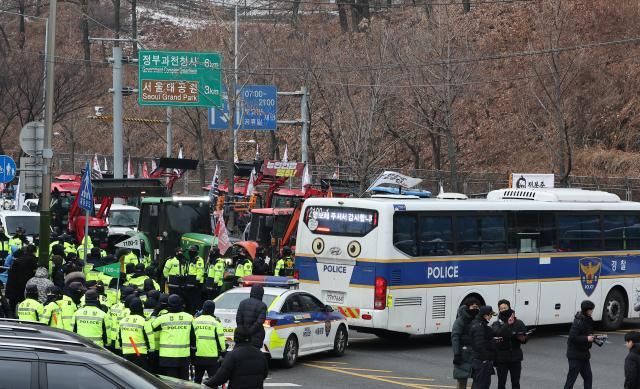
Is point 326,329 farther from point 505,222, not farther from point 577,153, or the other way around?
point 577,153

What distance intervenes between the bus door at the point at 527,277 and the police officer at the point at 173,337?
35.5 ft

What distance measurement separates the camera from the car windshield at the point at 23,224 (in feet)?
101

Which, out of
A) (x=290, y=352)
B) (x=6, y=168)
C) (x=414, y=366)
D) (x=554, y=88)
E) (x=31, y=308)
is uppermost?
(x=554, y=88)

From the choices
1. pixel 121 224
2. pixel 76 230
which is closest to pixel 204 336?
pixel 76 230

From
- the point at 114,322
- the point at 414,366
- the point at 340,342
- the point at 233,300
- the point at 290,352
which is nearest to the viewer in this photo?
the point at 114,322

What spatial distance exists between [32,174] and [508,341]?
1110cm

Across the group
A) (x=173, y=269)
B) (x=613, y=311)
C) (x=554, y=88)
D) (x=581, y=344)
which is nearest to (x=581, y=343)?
(x=581, y=344)

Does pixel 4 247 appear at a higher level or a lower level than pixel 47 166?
lower

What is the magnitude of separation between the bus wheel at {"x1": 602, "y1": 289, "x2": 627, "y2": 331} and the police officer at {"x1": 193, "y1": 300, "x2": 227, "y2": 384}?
13.3 metres

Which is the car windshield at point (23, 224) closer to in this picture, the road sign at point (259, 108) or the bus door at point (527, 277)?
the road sign at point (259, 108)

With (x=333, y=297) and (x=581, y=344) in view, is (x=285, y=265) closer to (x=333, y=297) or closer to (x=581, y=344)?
(x=333, y=297)

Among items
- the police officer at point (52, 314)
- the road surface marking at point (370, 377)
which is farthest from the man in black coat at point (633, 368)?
the police officer at point (52, 314)

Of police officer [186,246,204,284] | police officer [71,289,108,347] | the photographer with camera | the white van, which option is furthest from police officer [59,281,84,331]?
the white van

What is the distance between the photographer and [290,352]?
18.6 m
